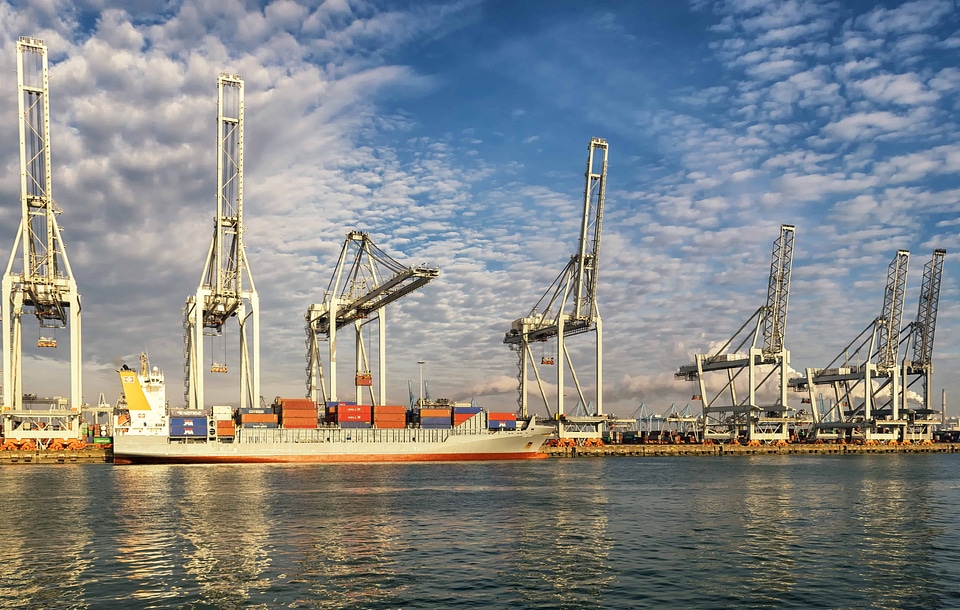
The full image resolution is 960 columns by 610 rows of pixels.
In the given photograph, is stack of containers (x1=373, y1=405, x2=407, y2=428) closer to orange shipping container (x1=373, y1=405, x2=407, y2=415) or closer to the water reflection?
orange shipping container (x1=373, y1=405, x2=407, y2=415)

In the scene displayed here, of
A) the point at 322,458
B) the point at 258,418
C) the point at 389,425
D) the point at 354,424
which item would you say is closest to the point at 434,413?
the point at 389,425

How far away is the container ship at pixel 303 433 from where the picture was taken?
7925 cm

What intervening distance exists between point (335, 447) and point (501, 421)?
797 inches

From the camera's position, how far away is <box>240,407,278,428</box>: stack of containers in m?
82.2

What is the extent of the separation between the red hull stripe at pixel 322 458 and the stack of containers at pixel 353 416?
3.60 meters

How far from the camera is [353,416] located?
8562 centimetres

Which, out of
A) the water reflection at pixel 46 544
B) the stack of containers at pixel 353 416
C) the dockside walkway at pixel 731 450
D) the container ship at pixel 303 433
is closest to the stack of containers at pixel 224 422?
the container ship at pixel 303 433

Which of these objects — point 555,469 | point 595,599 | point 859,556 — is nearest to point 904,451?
point 555,469

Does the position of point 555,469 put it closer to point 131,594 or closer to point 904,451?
point 131,594

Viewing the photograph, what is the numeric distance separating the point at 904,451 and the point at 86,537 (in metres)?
137

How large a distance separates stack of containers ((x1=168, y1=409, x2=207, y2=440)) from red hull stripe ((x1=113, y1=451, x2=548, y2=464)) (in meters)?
2.58

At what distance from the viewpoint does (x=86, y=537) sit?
2938 cm

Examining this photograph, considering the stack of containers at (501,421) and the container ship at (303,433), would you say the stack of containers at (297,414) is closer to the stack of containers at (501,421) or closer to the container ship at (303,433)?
the container ship at (303,433)

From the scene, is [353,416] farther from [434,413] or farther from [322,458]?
[434,413]
